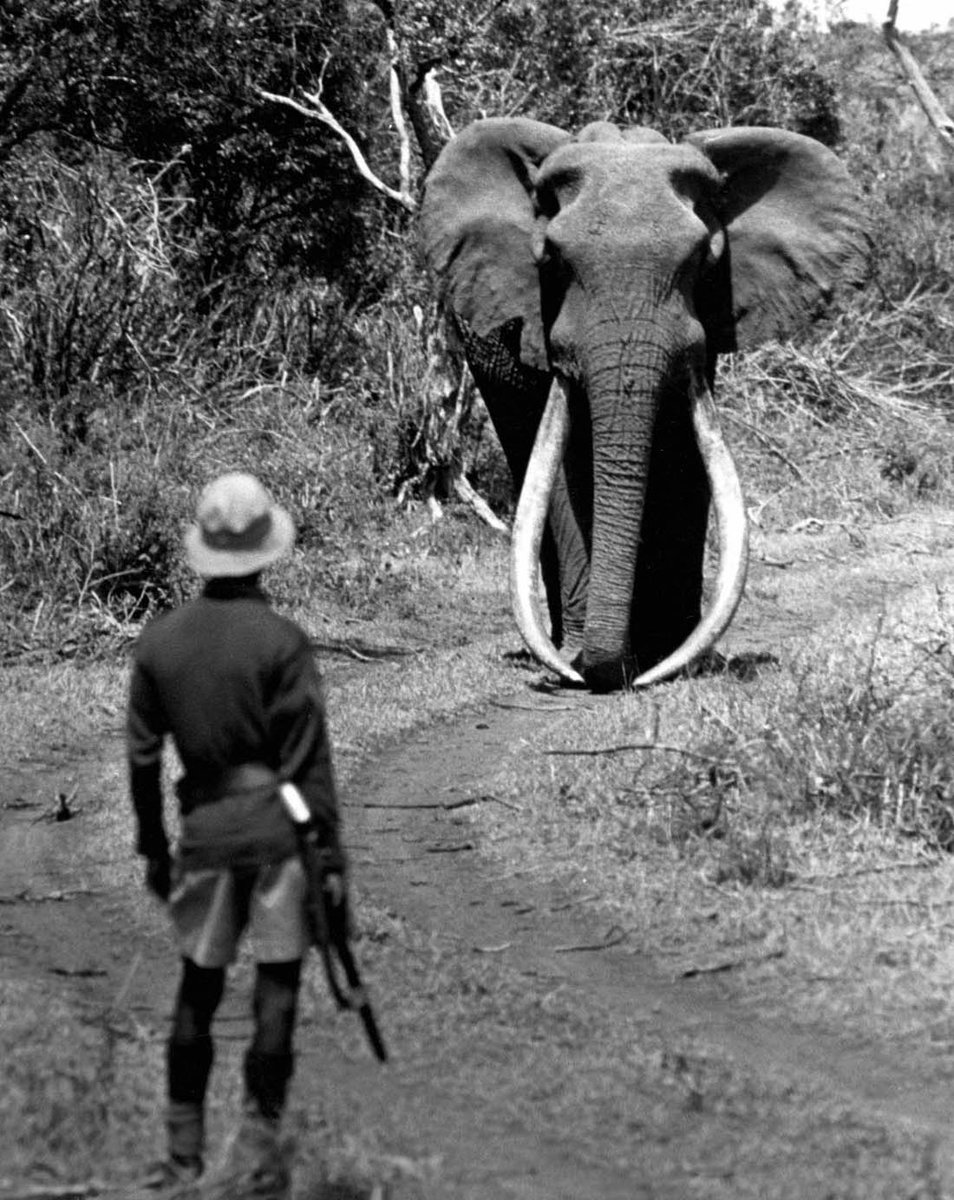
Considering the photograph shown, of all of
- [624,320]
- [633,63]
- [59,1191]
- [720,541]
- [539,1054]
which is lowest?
[539,1054]

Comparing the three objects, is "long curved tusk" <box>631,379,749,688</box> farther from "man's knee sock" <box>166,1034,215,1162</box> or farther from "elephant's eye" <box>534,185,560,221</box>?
"man's knee sock" <box>166,1034,215,1162</box>

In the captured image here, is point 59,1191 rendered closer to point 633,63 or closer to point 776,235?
point 776,235

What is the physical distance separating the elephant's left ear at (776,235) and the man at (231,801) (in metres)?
7.35

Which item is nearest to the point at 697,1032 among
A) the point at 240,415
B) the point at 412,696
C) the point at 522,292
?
the point at 412,696

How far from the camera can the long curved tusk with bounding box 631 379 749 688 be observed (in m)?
10.6

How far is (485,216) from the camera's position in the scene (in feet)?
39.0

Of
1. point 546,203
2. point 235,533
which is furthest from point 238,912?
point 546,203

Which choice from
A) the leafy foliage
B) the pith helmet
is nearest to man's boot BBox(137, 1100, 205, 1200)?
the pith helmet

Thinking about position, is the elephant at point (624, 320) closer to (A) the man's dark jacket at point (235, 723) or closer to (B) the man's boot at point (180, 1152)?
(A) the man's dark jacket at point (235, 723)

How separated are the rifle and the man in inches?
0.9

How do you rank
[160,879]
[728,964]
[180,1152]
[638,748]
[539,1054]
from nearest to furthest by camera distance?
[180,1152] → [160,879] → [539,1054] → [728,964] → [638,748]

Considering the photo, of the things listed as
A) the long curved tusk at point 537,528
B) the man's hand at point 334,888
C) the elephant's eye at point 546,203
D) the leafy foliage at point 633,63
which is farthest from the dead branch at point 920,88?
the man's hand at point 334,888

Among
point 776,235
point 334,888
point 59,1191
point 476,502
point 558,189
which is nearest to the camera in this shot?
point 59,1191

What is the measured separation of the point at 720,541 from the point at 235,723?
21.6 ft
